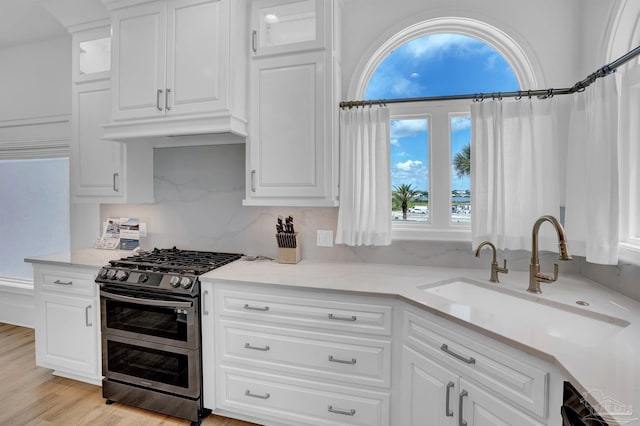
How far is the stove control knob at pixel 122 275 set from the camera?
6.64 feet

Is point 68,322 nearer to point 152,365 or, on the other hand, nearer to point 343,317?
point 152,365

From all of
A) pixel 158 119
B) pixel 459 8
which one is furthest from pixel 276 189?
pixel 459 8

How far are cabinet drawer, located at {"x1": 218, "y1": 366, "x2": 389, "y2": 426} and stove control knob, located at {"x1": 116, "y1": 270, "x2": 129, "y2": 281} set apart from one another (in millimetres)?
846

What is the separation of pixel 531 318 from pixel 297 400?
1277 mm

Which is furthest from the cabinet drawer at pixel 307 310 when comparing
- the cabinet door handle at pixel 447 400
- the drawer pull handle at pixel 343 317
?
the cabinet door handle at pixel 447 400

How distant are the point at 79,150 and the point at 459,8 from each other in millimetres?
3031

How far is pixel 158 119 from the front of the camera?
2141 millimetres

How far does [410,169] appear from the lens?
2.28 m

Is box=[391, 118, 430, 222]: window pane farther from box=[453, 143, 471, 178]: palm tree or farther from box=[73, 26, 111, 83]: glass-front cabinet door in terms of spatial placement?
box=[73, 26, 111, 83]: glass-front cabinet door

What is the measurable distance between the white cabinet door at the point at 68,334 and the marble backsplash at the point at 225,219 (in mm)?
697

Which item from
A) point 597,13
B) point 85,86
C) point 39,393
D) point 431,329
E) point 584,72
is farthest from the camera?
point 85,86

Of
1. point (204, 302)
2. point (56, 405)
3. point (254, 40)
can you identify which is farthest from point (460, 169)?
point (56, 405)

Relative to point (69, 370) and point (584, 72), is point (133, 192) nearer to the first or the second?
point (69, 370)

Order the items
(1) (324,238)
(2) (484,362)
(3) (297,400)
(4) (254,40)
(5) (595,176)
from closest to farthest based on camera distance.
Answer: (2) (484,362) → (5) (595,176) → (3) (297,400) → (4) (254,40) → (1) (324,238)
